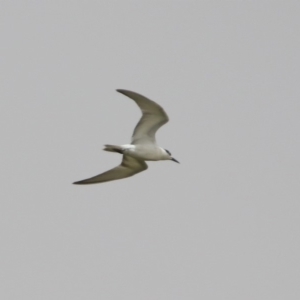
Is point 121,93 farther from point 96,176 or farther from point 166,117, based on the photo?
point 96,176

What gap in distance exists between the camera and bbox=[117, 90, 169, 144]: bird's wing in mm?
24391

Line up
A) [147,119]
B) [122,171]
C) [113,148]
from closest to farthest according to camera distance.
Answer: [113,148], [147,119], [122,171]

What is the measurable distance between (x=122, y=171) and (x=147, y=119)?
238 cm

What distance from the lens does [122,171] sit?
2706 cm

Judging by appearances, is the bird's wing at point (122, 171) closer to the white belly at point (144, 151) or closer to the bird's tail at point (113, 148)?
the white belly at point (144, 151)

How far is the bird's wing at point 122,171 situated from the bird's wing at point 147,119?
1.20 metres

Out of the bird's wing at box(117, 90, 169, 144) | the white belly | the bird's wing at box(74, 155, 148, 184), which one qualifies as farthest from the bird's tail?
the bird's wing at box(74, 155, 148, 184)

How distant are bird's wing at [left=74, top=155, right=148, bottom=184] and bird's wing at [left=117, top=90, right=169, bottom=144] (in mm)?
1203

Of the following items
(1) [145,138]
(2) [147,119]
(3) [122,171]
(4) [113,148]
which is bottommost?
(3) [122,171]

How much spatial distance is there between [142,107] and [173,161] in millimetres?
1940

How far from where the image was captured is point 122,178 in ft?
89.4

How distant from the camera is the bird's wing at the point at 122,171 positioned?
26672 millimetres

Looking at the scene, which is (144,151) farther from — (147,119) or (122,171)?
(122,171)

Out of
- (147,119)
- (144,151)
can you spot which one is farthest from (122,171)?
(147,119)
